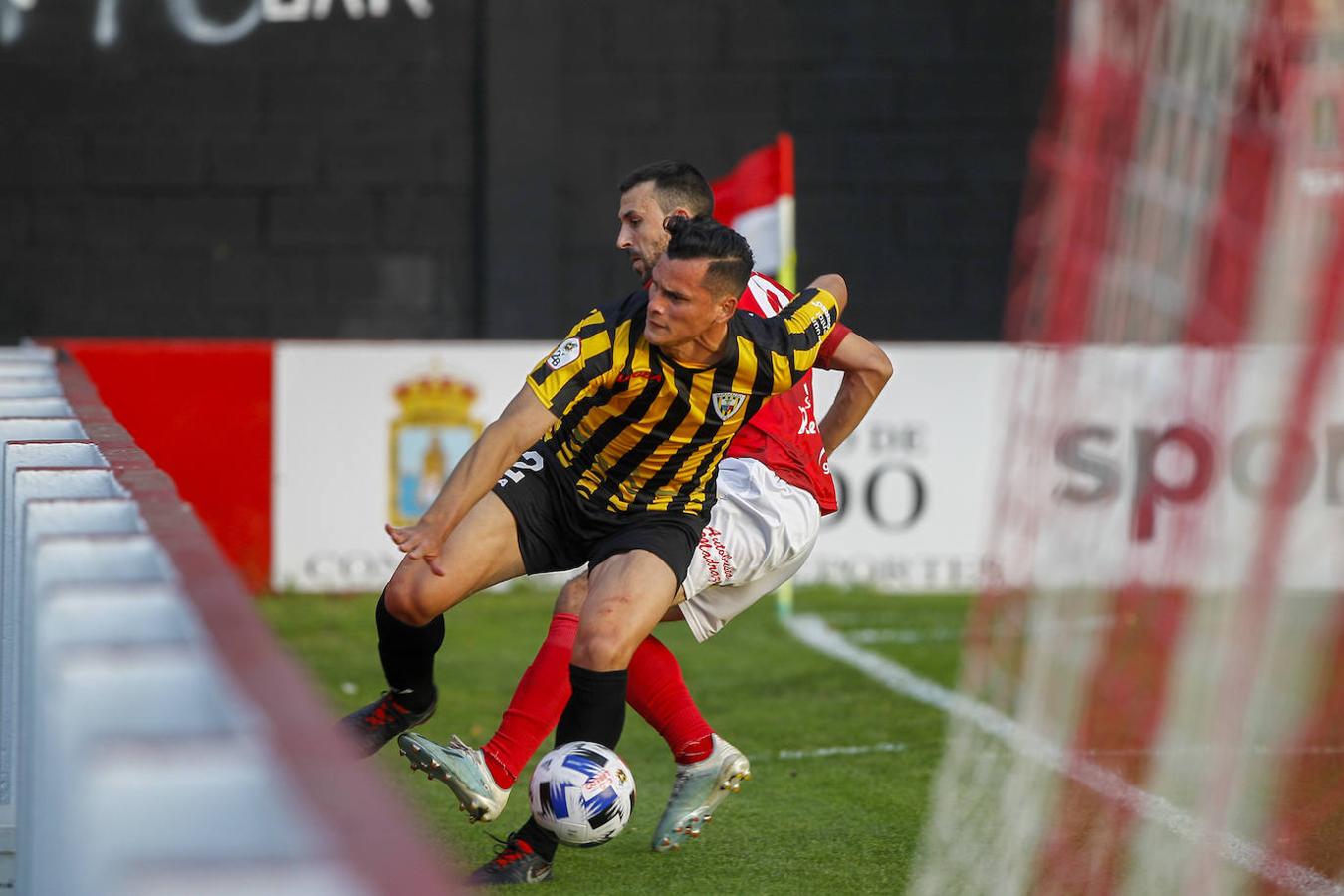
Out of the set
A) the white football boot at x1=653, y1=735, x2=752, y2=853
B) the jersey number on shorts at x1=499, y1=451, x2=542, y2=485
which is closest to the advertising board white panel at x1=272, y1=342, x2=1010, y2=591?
the jersey number on shorts at x1=499, y1=451, x2=542, y2=485

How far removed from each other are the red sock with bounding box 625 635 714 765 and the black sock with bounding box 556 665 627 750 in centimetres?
36

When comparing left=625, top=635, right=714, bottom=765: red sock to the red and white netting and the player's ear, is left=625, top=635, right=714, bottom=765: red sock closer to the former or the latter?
the red and white netting

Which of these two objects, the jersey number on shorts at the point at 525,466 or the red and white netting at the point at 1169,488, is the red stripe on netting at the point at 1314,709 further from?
the jersey number on shorts at the point at 525,466

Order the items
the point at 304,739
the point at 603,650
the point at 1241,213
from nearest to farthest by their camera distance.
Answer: the point at 304,739 → the point at 603,650 → the point at 1241,213

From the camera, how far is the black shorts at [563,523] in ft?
13.9

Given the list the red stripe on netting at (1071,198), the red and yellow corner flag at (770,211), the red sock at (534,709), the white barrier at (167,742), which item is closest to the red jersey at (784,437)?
the red sock at (534,709)

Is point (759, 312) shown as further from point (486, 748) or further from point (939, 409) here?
point (939, 409)

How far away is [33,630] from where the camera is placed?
7.39ft

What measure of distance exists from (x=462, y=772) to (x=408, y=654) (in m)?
0.38

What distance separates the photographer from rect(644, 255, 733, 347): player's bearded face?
392 centimetres

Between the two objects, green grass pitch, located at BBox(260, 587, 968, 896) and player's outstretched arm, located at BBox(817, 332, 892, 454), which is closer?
green grass pitch, located at BBox(260, 587, 968, 896)

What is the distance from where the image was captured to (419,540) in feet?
12.5

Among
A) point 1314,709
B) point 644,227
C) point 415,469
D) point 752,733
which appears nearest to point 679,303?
point 644,227

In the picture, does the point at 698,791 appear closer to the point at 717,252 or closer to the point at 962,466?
the point at 717,252
